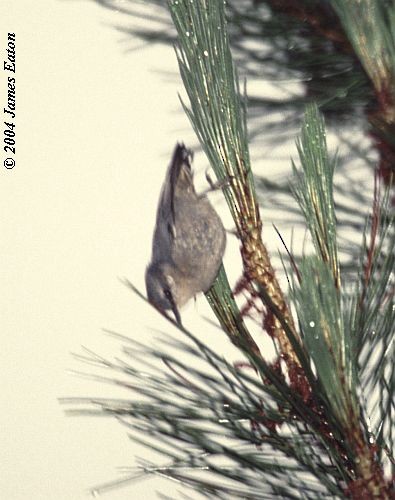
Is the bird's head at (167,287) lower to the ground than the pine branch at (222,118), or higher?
lower

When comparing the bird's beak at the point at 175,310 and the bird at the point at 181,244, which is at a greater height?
the bird at the point at 181,244

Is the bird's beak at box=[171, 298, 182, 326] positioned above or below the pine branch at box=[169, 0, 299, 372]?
below

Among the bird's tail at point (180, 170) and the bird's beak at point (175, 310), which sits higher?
the bird's tail at point (180, 170)

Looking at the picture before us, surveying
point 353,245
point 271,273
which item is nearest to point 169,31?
point 353,245

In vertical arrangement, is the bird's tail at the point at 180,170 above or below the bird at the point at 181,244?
above

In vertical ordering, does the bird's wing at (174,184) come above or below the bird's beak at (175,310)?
above

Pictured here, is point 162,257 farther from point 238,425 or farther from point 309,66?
point 309,66

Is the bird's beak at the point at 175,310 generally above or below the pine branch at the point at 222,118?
below

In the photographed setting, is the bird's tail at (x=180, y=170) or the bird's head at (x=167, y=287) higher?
the bird's tail at (x=180, y=170)
